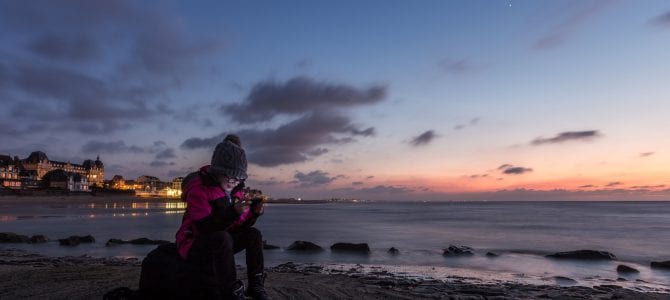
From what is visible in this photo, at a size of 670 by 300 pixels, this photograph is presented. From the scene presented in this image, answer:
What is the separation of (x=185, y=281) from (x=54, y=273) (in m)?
6.31

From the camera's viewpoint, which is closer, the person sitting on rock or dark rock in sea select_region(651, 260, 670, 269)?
the person sitting on rock

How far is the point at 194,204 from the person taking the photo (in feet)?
14.6

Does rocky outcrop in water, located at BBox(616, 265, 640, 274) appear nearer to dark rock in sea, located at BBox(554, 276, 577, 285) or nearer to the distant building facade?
dark rock in sea, located at BBox(554, 276, 577, 285)

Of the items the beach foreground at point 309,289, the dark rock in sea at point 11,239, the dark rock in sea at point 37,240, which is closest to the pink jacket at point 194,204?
the beach foreground at point 309,289

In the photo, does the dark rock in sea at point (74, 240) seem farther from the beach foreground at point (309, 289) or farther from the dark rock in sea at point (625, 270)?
the dark rock in sea at point (625, 270)

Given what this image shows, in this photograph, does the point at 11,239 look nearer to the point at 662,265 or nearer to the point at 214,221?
the point at 214,221

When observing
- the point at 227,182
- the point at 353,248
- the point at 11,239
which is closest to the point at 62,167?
the point at 11,239

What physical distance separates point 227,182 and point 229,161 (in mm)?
208

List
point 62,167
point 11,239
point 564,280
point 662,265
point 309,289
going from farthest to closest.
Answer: point 62,167
point 11,239
point 662,265
point 564,280
point 309,289

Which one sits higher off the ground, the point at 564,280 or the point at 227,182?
the point at 227,182

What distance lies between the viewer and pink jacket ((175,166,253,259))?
445cm

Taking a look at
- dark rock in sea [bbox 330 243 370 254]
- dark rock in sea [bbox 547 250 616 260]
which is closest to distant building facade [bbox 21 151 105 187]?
dark rock in sea [bbox 330 243 370 254]

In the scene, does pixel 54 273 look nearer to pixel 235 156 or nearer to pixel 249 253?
pixel 249 253

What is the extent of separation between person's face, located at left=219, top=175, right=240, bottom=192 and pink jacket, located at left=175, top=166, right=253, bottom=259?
0.06 m
